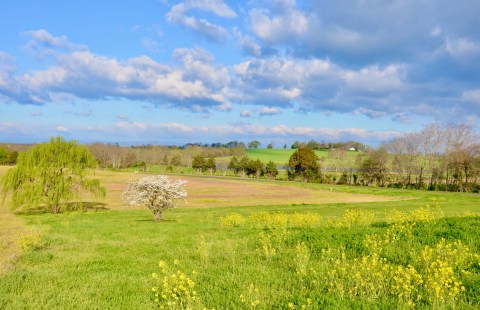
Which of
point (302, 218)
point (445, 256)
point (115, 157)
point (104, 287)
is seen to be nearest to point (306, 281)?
point (445, 256)

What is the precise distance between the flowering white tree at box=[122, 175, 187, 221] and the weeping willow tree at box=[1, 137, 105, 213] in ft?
56.9

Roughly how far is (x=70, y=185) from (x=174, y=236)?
27789 millimetres

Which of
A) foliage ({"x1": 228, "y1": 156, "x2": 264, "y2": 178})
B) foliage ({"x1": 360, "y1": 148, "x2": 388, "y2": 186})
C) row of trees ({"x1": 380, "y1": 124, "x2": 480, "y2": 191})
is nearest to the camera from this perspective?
row of trees ({"x1": 380, "y1": 124, "x2": 480, "y2": 191})

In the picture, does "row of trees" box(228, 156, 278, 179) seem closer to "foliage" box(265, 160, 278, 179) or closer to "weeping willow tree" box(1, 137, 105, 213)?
"foliage" box(265, 160, 278, 179)

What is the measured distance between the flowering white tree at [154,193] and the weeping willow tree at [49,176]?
683 inches

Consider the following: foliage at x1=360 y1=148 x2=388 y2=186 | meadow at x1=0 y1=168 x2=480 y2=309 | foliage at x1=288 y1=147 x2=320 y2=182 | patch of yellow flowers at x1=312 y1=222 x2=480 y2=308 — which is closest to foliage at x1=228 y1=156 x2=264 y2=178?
foliage at x1=288 y1=147 x2=320 y2=182

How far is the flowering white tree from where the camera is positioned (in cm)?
2484

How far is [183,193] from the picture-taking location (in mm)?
25500

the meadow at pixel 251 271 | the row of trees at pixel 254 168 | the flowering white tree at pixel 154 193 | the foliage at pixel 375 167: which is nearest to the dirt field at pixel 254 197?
the flowering white tree at pixel 154 193

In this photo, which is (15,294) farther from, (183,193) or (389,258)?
(183,193)

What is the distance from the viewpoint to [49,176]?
126ft

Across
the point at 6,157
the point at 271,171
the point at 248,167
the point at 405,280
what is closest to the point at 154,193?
the point at 405,280

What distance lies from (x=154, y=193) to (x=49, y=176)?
1995cm

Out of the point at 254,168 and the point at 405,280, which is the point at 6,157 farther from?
the point at 405,280
